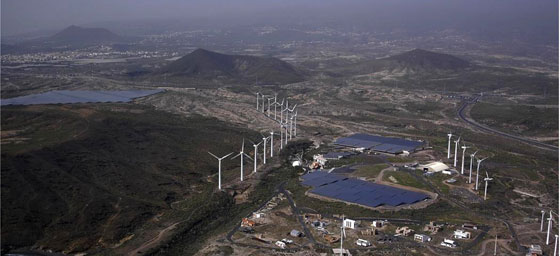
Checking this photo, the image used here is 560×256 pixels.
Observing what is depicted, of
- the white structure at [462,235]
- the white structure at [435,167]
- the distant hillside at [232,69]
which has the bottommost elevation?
the distant hillside at [232,69]

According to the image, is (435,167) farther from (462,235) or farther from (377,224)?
(377,224)

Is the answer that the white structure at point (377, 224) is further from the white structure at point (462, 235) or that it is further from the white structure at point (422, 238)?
the white structure at point (462, 235)

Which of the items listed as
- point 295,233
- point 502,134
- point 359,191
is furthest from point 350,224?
point 502,134

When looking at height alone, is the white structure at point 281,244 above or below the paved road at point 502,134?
above

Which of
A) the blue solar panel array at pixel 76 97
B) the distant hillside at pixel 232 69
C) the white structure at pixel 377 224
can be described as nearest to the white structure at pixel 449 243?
the white structure at pixel 377 224

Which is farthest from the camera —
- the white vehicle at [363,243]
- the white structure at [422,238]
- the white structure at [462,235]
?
the white structure at [462,235]

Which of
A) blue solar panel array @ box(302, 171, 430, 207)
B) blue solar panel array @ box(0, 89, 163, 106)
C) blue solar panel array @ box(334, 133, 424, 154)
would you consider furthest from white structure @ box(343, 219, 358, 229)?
blue solar panel array @ box(0, 89, 163, 106)
